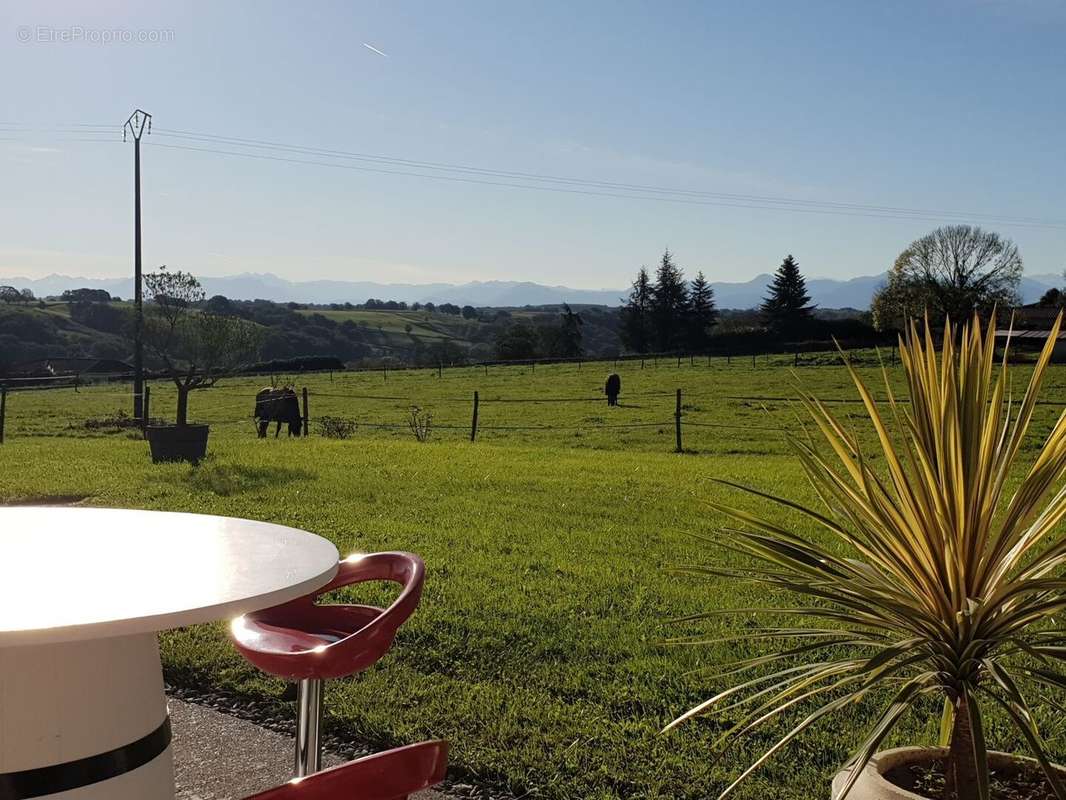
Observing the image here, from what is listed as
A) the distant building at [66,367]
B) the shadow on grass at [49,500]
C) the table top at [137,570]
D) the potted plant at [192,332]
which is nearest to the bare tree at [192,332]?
the potted plant at [192,332]

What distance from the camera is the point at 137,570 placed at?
7.53ft

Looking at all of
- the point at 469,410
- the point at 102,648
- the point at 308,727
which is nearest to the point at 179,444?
the point at 308,727

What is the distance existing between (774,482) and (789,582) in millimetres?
9795

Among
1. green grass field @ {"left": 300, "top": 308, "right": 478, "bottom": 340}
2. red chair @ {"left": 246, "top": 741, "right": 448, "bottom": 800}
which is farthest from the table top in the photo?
green grass field @ {"left": 300, "top": 308, "right": 478, "bottom": 340}

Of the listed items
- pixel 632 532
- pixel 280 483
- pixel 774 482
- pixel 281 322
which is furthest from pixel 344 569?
pixel 281 322

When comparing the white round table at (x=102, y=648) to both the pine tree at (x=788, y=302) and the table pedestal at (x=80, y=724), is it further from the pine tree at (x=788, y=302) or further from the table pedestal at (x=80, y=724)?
the pine tree at (x=788, y=302)

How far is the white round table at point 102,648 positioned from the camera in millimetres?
1891

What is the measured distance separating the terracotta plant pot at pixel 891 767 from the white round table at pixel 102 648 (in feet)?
4.45

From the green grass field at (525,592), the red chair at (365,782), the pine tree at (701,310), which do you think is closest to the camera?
the red chair at (365,782)

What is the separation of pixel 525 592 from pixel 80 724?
4181mm

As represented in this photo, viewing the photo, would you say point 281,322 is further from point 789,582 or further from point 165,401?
point 789,582

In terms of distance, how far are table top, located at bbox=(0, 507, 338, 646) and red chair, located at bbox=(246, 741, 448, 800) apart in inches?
16.6

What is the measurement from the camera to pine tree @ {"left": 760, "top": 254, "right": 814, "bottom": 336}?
6638 centimetres

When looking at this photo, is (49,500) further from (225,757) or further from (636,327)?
(636,327)
